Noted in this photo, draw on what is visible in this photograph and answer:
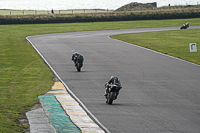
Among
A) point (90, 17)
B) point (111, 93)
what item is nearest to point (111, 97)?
point (111, 93)

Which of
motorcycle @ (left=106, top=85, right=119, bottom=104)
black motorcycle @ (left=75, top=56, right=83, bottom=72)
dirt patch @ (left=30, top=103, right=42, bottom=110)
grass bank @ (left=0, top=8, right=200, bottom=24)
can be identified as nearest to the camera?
motorcycle @ (left=106, top=85, right=119, bottom=104)

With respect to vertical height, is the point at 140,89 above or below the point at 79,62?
below

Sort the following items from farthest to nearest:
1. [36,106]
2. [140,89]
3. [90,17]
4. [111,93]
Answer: [90,17]
[140,89]
[36,106]
[111,93]

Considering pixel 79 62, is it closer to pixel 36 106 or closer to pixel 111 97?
pixel 36 106

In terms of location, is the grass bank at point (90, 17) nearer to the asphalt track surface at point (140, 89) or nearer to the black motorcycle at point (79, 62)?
the asphalt track surface at point (140, 89)

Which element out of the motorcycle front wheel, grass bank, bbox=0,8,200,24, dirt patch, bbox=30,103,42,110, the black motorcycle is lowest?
dirt patch, bbox=30,103,42,110

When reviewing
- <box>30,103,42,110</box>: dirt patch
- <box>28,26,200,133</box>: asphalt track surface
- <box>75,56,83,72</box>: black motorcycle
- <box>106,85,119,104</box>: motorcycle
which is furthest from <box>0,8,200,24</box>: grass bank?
<box>106,85,119,104</box>: motorcycle

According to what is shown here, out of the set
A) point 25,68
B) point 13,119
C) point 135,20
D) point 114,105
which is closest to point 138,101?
point 114,105

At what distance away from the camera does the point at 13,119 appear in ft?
37.0

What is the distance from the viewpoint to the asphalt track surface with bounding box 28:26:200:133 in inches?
429

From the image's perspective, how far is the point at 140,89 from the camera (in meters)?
15.9

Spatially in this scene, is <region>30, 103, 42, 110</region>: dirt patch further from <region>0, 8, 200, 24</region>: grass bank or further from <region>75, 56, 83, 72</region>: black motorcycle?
<region>0, 8, 200, 24</region>: grass bank

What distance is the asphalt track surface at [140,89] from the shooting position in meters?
10.9

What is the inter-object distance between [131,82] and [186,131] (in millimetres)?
7661
